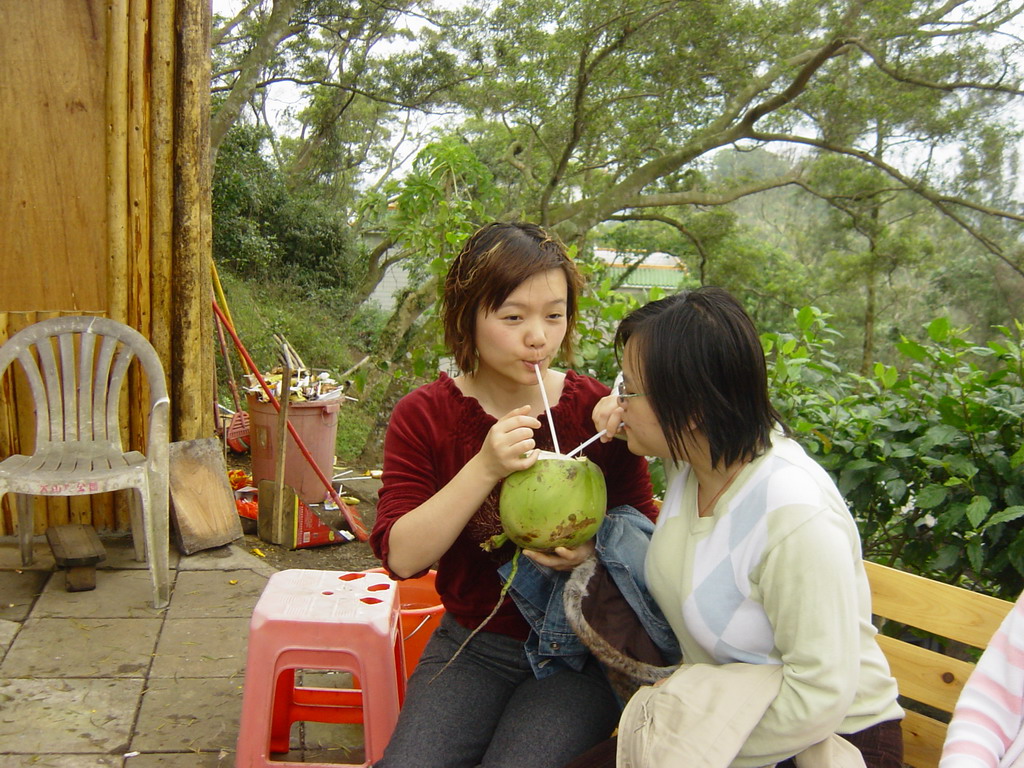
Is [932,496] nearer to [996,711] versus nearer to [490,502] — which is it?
[996,711]

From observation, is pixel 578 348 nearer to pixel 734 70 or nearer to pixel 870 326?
pixel 734 70

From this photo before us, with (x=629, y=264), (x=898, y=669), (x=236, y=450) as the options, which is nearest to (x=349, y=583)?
(x=898, y=669)

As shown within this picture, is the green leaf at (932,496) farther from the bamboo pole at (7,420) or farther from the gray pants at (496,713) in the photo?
the bamboo pole at (7,420)

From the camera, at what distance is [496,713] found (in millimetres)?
1554

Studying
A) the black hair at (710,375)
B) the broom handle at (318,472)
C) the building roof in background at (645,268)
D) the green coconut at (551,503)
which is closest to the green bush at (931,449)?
the black hair at (710,375)

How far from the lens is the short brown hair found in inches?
61.6

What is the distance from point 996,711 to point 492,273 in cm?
107

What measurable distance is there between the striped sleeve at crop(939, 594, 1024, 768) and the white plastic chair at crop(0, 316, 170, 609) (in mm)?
2650

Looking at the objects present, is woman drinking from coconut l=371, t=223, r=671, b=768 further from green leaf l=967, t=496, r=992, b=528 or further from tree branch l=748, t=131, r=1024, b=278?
tree branch l=748, t=131, r=1024, b=278

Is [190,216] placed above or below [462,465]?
above

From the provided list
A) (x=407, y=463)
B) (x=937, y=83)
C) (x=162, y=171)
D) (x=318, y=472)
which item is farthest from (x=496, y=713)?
(x=937, y=83)

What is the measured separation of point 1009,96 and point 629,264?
9.71 meters

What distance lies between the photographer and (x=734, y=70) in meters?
9.83

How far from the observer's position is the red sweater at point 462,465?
1631mm
